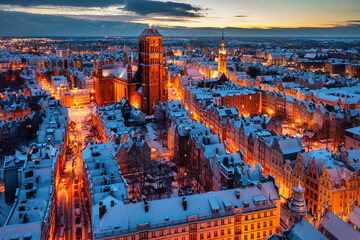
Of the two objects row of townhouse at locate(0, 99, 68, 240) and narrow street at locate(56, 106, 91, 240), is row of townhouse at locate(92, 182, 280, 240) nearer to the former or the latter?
row of townhouse at locate(0, 99, 68, 240)

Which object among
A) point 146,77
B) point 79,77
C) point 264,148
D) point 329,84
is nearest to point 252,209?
point 264,148

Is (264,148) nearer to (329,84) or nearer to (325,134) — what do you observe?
(325,134)

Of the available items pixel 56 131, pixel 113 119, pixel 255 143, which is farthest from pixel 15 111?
pixel 255 143

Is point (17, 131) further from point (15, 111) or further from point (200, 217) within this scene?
point (200, 217)

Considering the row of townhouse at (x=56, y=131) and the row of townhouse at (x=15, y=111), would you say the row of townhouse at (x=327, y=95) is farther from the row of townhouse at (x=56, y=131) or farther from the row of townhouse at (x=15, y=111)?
the row of townhouse at (x=15, y=111)

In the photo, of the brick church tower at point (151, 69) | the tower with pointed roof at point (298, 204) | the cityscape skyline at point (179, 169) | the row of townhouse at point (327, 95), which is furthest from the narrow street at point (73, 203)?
the row of townhouse at point (327, 95)

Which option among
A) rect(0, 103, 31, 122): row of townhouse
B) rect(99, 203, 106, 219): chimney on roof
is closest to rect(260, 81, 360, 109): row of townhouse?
rect(99, 203, 106, 219): chimney on roof
